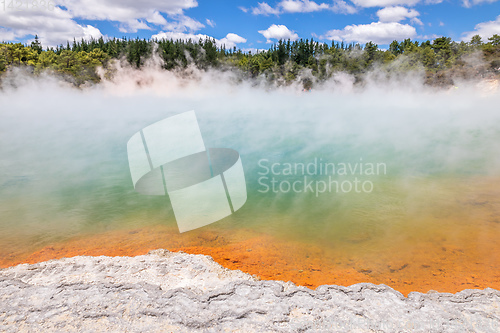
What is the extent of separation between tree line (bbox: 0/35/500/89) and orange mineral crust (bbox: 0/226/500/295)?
2901 centimetres

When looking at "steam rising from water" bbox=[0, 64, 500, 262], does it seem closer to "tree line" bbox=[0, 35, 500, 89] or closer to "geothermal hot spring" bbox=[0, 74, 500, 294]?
"geothermal hot spring" bbox=[0, 74, 500, 294]

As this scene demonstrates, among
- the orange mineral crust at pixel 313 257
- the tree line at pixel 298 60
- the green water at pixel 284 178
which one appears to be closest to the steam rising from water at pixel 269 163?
the green water at pixel 284 178

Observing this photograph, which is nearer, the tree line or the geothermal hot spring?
the geothermal hot spring

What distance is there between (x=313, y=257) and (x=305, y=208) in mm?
1639

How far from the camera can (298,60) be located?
41500 millimetres

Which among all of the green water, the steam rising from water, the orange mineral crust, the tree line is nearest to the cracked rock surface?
the orange mineral crust

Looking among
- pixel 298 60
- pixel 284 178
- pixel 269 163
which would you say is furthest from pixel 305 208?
pixel 298 60

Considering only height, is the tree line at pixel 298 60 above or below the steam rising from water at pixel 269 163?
above

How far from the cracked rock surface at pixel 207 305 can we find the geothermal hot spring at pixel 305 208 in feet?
1.92

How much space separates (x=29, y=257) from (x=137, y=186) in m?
2.96

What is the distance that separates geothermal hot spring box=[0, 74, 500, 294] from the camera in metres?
3.85

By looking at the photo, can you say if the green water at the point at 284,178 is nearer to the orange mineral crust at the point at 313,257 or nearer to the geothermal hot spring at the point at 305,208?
the geothermal hot spring at the point at 305,208

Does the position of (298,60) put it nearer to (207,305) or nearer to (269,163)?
(269,163)

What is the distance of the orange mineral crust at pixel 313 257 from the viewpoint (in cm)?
348
